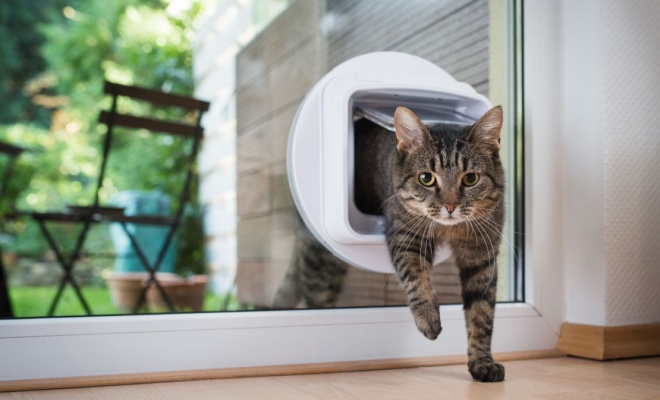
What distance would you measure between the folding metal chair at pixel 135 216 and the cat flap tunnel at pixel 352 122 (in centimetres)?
111

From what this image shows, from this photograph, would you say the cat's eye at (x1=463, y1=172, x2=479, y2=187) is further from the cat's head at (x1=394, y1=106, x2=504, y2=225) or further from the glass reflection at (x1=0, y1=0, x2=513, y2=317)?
the glass reflection at (x1=0, y1=0, x2=513, y2=317)

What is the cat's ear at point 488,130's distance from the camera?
1.22 meters

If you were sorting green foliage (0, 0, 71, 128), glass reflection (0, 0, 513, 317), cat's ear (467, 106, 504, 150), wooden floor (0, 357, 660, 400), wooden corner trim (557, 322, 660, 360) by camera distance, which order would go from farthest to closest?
1. green foliage (0, 0, 71, 128)
2. glass reflection (0, 0, 513, 317)
3. wooden corner trim (557, 322, 660, 360)
4. cat's ear (467, 106, 504, 150)
5. wooden floor (0, 357, 660, 400)

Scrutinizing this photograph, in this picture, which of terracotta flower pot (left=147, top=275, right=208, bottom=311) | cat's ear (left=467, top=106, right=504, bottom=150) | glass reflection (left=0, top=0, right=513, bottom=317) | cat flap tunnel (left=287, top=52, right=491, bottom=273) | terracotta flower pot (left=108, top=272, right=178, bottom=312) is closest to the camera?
cat's ear (left=467, top=106, right=504, bottom=150)

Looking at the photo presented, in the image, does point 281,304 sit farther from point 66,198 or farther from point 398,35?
point 66,198

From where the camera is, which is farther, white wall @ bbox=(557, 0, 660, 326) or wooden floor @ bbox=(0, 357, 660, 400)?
white wall @ bbox=(557, 0, 660, 326)

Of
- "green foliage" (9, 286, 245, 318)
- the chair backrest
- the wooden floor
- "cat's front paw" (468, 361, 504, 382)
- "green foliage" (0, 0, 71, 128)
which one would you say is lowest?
"green foliage" (9, 286, 245, 318)

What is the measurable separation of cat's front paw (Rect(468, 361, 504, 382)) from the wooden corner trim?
0.42m

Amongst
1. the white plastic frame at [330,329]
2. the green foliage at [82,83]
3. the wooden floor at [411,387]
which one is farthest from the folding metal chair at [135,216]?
the wooden floor at [411,387]

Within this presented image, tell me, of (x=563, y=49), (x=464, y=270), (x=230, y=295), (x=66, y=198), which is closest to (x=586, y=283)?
(x=464, y=270)

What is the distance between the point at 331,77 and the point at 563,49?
68 centimetres

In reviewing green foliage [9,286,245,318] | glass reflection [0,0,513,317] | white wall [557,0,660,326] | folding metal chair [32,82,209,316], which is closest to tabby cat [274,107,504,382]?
glass reflection [0,0,513,317]

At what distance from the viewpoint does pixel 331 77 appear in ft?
4.72

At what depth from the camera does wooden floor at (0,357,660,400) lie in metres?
1.10
